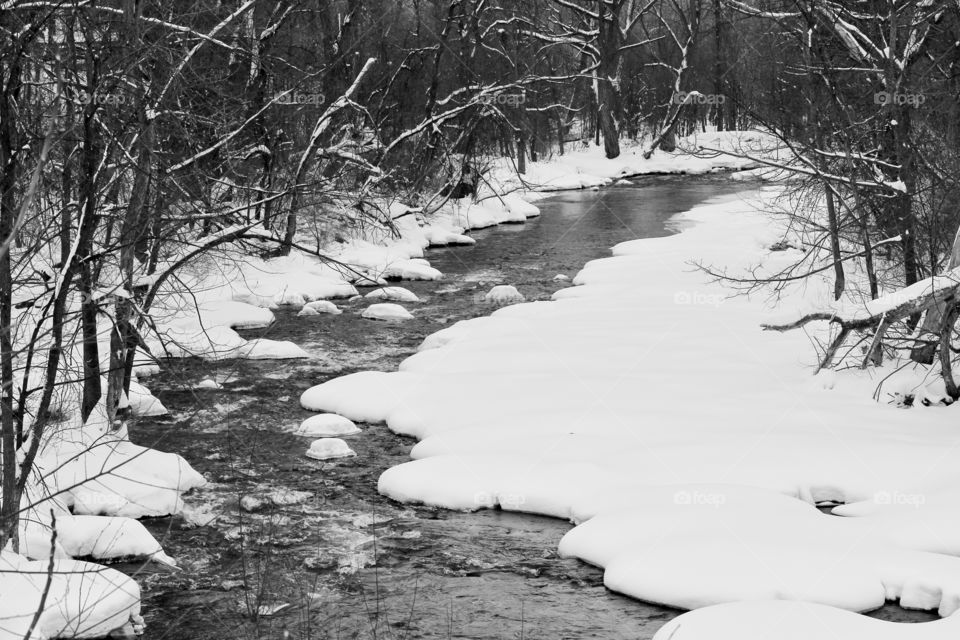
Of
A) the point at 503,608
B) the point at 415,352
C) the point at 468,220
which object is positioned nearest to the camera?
the point at 503,608

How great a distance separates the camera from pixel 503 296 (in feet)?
53.3

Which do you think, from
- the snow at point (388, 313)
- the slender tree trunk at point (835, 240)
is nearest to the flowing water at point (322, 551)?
the snow at point (388, 313)

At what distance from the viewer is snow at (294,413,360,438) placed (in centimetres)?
998

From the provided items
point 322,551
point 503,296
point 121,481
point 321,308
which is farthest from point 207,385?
point 503,296

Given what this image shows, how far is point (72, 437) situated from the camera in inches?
353

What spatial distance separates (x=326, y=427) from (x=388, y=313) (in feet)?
17.3

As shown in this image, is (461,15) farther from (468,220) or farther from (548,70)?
(548,70)

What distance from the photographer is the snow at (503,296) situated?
639 inches

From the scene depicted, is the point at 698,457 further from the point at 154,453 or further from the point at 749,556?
the point at 154,453

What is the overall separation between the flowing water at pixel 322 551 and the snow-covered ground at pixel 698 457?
0.27 metres

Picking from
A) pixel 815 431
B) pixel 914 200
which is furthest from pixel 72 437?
pixel 914 200

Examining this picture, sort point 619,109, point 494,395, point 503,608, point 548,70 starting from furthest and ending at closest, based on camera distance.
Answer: point 619,109, point 548,70, point 494,395, point 503,608

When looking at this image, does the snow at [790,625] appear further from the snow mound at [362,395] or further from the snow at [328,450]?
the snow mound at [362,395]

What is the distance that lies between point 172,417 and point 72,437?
1.59 meters
